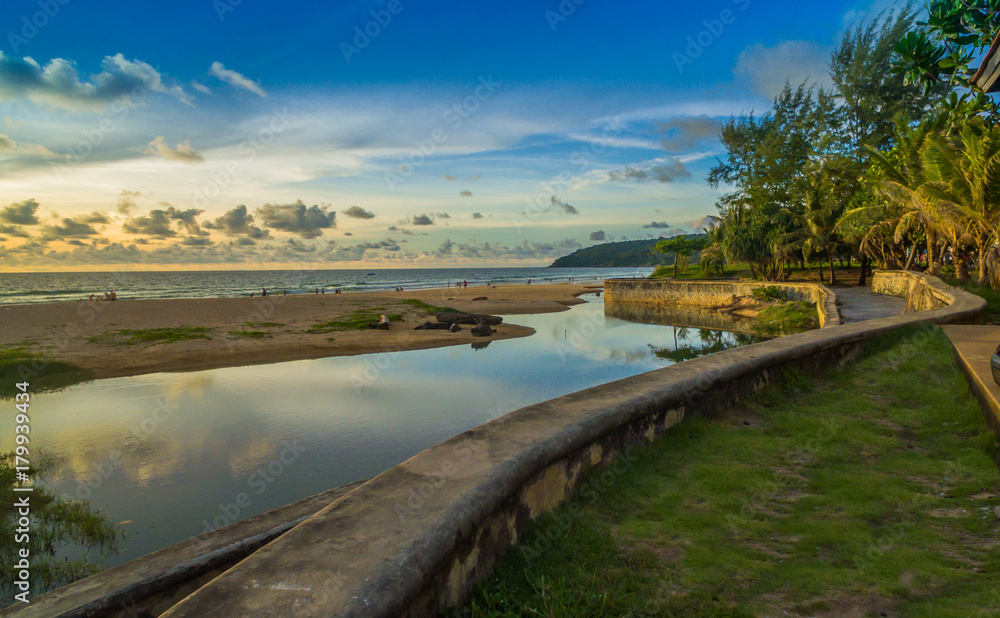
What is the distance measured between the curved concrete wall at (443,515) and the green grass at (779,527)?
14cm

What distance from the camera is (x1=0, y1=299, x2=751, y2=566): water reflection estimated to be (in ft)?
20.7

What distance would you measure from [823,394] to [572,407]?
3.22 m

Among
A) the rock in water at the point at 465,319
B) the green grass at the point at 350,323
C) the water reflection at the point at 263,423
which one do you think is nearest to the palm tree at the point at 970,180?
the water reflection at the point at 263,423

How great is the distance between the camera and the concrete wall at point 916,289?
12008 millimetres

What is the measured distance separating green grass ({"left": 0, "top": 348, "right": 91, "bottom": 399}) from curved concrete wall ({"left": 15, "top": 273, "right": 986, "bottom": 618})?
13121 millimetres

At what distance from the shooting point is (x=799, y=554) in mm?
2385

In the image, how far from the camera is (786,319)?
21156 millimetres

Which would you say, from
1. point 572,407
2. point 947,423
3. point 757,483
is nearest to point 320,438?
point 572,407

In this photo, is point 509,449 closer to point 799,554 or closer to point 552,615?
point 552,615

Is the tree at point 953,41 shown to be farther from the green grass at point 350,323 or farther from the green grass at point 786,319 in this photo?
the green grass at point 350,323

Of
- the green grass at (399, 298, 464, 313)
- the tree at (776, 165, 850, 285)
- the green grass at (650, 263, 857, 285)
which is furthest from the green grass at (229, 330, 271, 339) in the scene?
the green grass at (650, 263, 857, 285)

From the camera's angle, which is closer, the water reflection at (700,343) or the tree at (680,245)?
the water reflection at (700,343)

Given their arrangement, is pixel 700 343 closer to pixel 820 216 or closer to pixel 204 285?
pixel 820 216

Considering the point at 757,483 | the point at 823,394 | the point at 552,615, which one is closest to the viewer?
the point at 552,615
